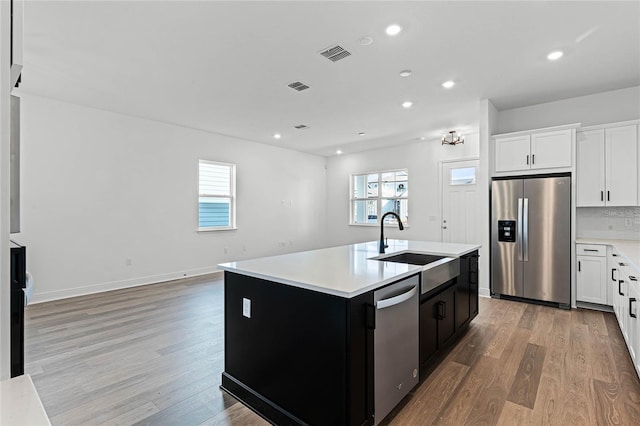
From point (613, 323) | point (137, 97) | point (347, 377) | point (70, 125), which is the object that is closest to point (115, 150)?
point (70, 125)

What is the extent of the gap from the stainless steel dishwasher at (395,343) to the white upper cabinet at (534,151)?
3.25 m

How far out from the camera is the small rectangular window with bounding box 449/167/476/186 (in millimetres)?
6625

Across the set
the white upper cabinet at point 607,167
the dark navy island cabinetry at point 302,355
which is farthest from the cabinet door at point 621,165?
the dark navy island cabinetry at point 302,355

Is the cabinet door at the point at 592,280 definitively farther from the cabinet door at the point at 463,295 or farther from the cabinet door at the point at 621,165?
the cabinet door at the point at 463,295

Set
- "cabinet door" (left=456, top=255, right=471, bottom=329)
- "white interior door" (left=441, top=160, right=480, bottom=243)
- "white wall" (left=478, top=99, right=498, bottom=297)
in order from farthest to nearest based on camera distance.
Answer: "white interior door" (left=441, top=160, right=480, bottom=243), "white wall" (left=478, top=99, right=498, bottom=297), "cabinet door" (left=456, top=255, right=471, bottom=329)

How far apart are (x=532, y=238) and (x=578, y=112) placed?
6.20 feet

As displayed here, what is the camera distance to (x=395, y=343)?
1.88 meters

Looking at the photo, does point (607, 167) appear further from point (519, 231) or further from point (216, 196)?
point (216, 196)

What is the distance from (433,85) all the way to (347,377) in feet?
12.0

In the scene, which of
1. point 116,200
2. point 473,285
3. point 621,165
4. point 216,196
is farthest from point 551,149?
point 116,200

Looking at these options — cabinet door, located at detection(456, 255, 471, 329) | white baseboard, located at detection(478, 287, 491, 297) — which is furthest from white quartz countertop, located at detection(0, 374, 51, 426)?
white baseboard, located at detection(478, 287, 491, 297)

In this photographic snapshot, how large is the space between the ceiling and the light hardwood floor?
281cm

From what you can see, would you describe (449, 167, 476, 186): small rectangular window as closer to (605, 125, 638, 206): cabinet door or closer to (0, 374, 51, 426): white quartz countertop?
(605, 125, 638, 206): cabinet door

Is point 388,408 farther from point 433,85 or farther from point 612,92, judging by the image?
point 612,92
